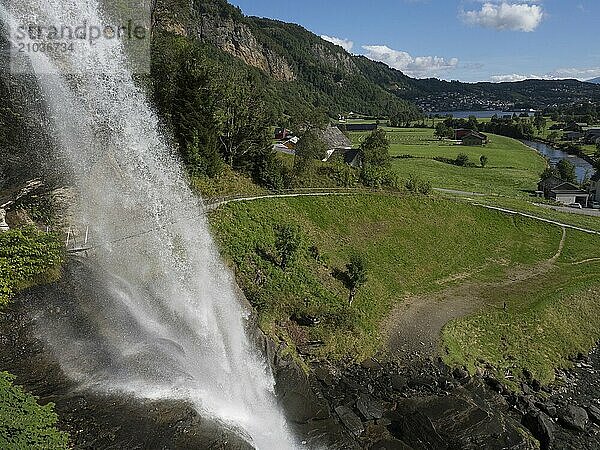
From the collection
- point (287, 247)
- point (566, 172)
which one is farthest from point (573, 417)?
point (566, 172)

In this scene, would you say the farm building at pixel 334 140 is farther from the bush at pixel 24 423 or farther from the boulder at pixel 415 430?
the bush at pixel 24 423

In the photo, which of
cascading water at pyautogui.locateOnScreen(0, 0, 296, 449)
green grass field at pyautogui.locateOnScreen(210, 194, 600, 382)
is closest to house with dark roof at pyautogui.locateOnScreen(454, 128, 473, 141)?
green grass field at pyautogui.locateOnScreen(210, 194, 600, 382)

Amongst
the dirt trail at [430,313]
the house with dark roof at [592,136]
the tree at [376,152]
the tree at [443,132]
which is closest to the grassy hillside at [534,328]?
the dirt trail at [430,313]

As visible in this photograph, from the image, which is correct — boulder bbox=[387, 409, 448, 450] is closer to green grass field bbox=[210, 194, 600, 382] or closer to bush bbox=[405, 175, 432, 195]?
green grass field bbox=[210, 194, 600, 382]

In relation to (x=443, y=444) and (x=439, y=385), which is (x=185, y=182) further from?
(x=443, y=444)

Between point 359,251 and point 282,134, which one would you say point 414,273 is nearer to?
point 359,251

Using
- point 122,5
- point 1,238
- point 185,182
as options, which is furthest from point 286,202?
point 1,238
